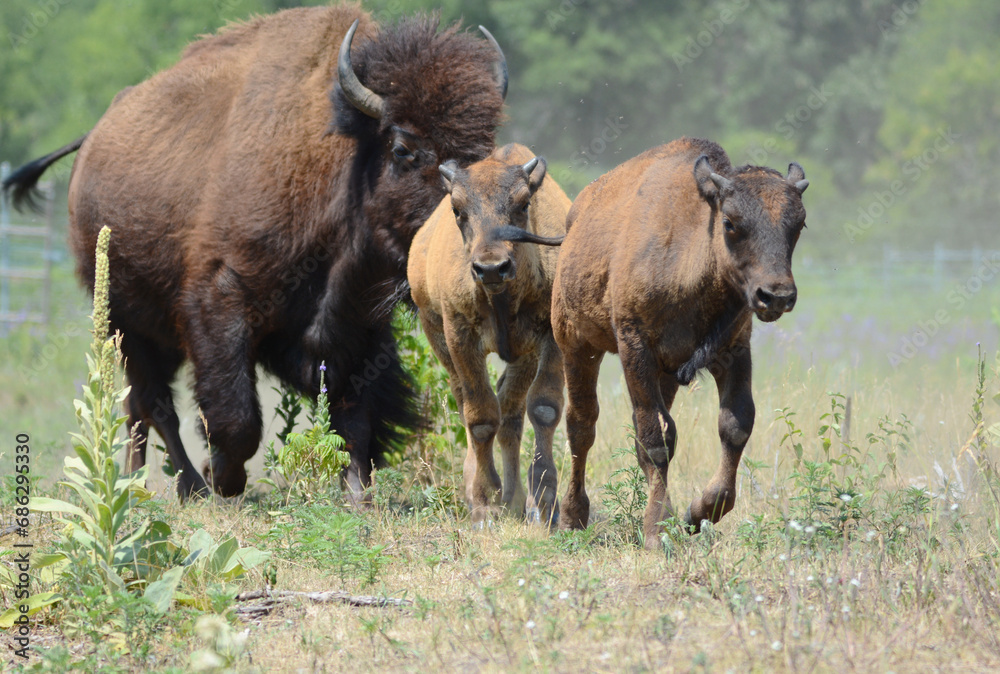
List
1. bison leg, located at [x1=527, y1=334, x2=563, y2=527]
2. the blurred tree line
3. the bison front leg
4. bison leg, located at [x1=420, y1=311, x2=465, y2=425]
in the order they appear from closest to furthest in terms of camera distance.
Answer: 1. bison leg, located at [x1=527, y1=334, x2=563, y2=527]
2. the bison front leg
3. bison leg, located at [x1=420, y1=311, x2=465, y2=425]
4. the blurred tree line

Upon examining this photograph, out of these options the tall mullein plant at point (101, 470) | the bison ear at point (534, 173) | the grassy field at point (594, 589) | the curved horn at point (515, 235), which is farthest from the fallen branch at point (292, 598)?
the bison ear at point (534, 173)

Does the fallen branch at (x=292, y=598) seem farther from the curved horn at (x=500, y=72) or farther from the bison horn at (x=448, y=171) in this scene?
the curved horn at (x=500, y=72)

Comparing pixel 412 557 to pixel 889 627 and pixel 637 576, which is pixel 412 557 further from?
pixel 889 627

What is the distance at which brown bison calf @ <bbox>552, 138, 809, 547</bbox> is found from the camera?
14.4 feet

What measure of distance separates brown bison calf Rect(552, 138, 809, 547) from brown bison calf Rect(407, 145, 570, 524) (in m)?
0.45

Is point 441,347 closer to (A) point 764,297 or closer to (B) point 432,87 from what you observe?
(B) point 432,87

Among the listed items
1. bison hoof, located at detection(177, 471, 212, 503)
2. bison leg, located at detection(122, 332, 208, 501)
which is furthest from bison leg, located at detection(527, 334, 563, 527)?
bison leg, located at detection(122, 332, 208, 501)

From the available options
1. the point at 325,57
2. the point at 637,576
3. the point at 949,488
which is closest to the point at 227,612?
the point at 637,576

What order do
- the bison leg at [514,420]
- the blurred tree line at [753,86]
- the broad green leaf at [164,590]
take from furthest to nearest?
the blurred tree line at [753,86] → the bison leg at [514,420] → the broad green leaf at [164,590]

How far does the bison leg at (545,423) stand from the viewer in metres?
6.00

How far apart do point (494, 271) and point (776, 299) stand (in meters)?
1.59

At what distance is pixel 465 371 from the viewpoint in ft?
20.1

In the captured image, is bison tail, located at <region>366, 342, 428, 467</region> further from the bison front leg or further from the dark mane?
the dark mane

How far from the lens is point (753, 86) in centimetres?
4044
